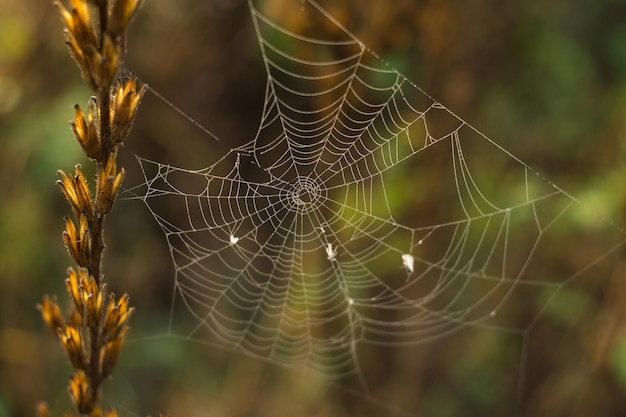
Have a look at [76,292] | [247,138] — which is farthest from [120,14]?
[247,138]

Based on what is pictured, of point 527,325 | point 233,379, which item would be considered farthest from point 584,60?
point 233,379

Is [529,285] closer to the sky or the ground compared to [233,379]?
closer to the sky

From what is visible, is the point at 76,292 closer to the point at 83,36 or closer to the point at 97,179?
the point at 97,179

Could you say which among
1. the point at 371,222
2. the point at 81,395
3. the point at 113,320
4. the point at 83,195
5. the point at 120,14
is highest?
the point at 371,222

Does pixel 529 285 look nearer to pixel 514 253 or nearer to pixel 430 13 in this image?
pixel 514 253

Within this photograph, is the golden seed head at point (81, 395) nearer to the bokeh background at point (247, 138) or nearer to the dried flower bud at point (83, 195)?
the dried flower bud at point (83, 195)

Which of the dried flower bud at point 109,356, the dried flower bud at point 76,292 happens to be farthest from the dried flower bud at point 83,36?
A: the dried flower bud at point 109,356

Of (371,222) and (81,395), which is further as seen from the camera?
(371,222)
